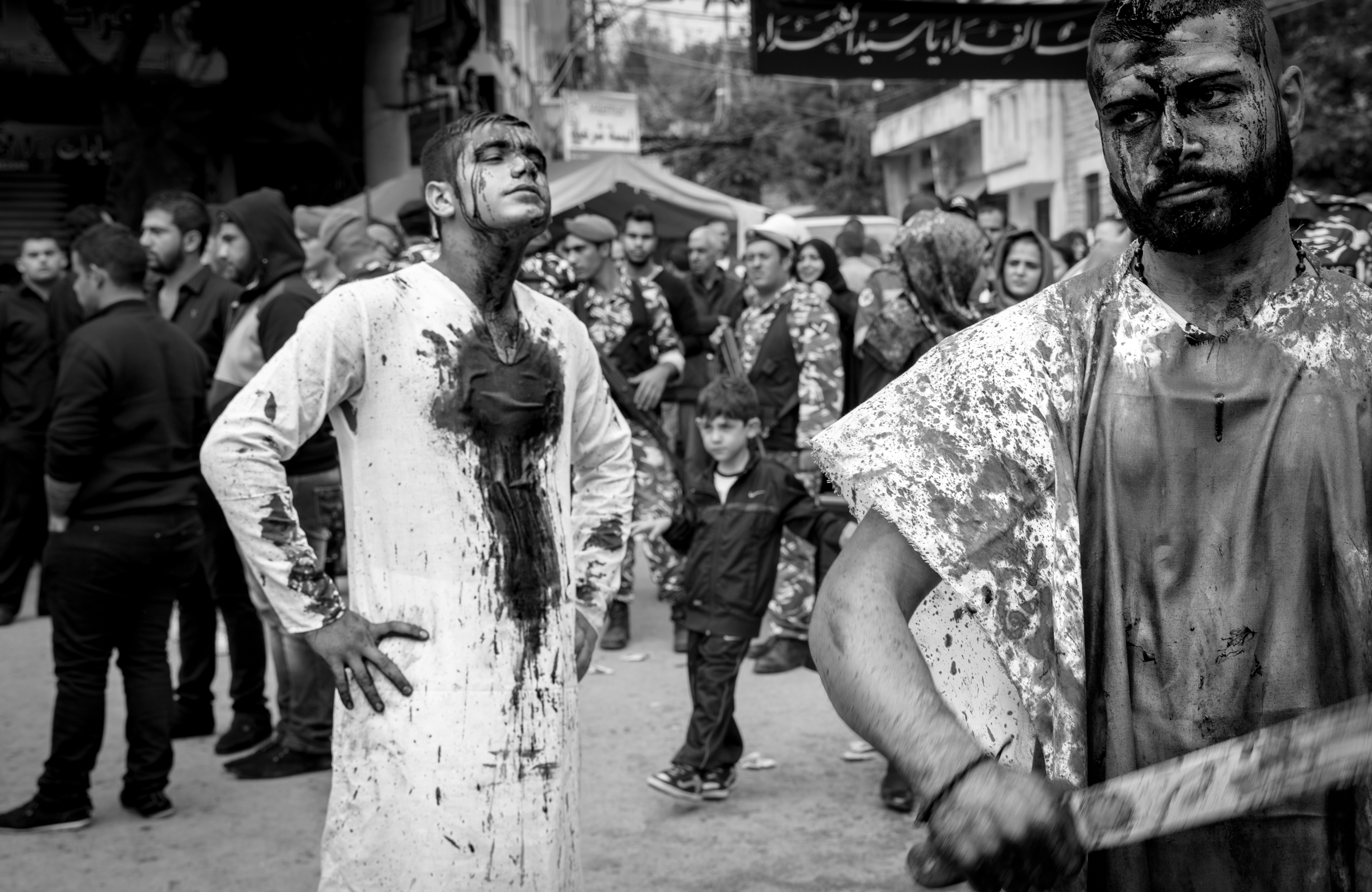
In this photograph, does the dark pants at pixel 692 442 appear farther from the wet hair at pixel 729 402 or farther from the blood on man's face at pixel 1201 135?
the blood on man's face at pixel 1201 135

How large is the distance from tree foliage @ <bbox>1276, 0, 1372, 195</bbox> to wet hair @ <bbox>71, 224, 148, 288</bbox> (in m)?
13.9

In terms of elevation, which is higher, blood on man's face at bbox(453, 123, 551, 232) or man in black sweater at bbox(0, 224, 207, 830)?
blood on man's face at bbox(453, 123, 551, 232)

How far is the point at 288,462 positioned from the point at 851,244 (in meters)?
6.30

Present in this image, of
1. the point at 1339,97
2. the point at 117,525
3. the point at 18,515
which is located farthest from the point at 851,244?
the point at 1339,97

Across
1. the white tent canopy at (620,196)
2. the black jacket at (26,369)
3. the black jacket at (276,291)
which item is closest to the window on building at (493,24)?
the white tent canopy at (620,196)

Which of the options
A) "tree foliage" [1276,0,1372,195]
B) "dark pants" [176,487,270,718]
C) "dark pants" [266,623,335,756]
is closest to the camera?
"dark pants" [266,623,335,756]

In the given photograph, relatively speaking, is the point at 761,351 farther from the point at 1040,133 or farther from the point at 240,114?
the point at 1040,133

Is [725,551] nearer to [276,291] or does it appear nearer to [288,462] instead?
[288,462]

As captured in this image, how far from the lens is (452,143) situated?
Result: 3.45 m

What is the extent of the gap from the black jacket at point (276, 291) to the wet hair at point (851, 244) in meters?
5.66

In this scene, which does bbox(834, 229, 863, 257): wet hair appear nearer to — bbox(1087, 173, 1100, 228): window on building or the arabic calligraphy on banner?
the arabic calligraphy on banner

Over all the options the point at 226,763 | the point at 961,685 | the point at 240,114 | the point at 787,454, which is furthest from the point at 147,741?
the point at 240,114

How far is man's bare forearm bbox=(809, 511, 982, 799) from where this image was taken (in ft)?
5.18

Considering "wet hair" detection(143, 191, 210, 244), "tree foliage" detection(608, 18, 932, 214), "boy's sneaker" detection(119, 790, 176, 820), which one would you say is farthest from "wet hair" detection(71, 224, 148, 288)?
"tree foliage" detection(608, 18, 932, 214)
